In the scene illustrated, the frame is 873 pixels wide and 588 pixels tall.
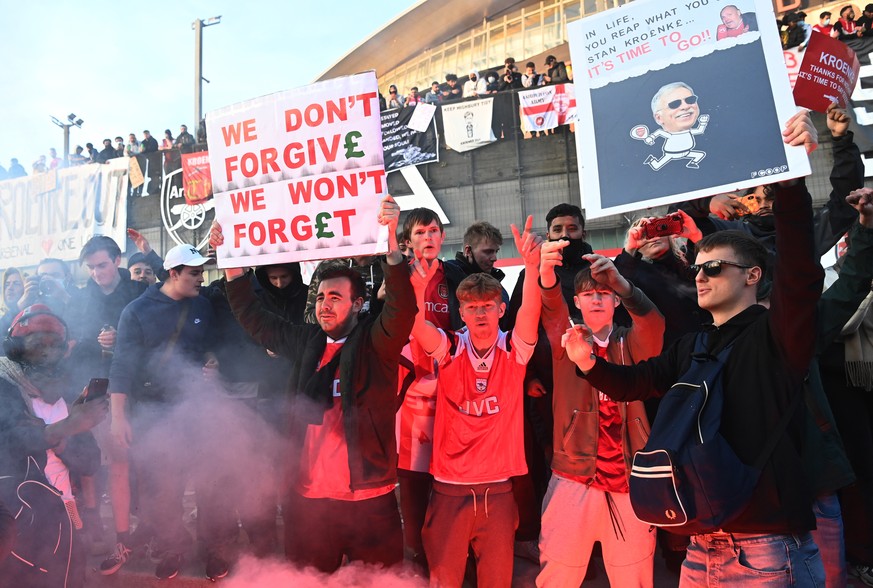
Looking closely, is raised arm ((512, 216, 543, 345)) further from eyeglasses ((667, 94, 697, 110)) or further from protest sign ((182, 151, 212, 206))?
protest sign ((182, 151, 212, 206))

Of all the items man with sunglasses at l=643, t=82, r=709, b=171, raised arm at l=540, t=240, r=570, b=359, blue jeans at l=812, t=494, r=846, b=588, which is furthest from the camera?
raised arm at l=540, t=240, r=570, b=359

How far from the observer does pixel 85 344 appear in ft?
14.1

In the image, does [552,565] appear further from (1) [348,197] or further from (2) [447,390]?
(1) [348,197]

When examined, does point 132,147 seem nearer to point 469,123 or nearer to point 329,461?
point 469,123

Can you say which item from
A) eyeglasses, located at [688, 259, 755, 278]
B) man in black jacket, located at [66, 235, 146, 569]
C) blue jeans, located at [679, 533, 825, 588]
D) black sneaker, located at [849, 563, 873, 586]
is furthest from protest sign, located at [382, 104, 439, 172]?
blue jeans, located at [679, 533, 825, 588]

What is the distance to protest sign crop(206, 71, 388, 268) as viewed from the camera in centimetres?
335

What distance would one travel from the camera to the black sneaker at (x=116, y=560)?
12.0 ft

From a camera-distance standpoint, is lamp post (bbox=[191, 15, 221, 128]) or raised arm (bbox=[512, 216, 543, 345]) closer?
raised arm (bbox=[512, 216, 543, 345])

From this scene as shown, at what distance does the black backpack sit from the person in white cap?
262 centimetres

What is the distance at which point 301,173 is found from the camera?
138 inches

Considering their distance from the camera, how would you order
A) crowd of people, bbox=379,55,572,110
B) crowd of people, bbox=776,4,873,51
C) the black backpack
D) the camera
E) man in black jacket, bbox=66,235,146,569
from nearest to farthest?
the black backpack
the camera
man in black jacket, bbox=66,235,146,569
crowd of people, bbox=776,4,873,51
crowd of people, bbox=379,55,572,110

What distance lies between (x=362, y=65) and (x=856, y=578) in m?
34.6

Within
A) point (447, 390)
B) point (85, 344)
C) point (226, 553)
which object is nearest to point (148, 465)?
point (226, 553)

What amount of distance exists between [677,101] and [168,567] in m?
3.61
